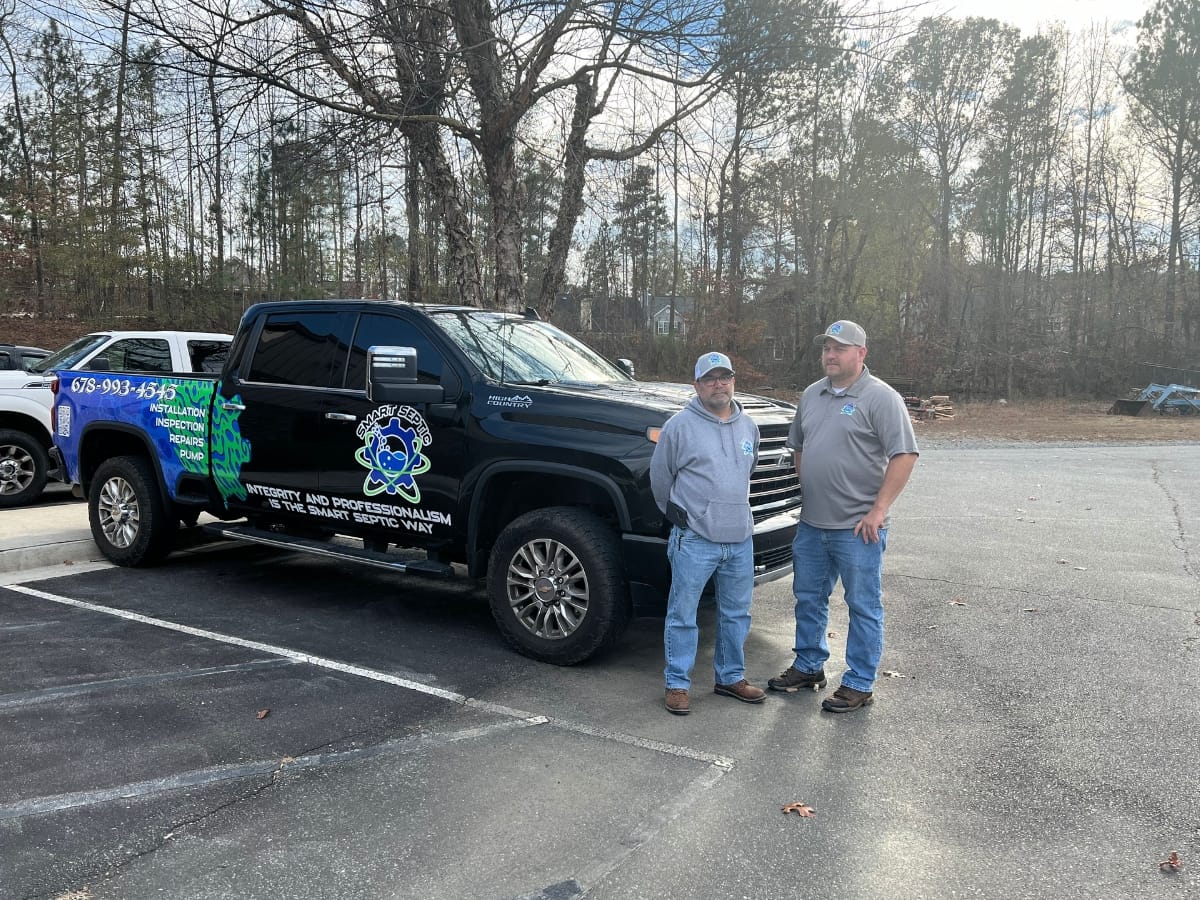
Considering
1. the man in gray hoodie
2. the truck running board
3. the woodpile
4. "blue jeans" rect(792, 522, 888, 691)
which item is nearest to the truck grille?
"blue jeans" rect(792, 522, 888, 691)

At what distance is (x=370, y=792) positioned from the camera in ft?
11.6

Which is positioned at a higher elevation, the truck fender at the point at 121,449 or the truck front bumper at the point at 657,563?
the truck fender at the point at 121,449

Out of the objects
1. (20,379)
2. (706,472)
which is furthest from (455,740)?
(20,379)

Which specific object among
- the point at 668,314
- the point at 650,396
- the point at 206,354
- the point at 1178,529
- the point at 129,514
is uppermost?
the point at 668,314

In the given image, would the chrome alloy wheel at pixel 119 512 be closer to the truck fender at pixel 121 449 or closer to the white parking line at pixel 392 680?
the truck fender at pixel 121 449

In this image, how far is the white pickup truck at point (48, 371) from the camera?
917 cm

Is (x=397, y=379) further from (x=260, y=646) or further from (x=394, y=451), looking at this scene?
(x=260, y=646)

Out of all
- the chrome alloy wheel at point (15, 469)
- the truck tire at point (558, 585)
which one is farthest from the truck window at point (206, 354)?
the truck tire at point (558, 585)

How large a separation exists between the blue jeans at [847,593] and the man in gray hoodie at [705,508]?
339mm

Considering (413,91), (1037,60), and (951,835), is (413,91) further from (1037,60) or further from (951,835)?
(1037,60)

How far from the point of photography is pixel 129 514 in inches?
282

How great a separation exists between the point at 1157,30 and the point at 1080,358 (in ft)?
38.6

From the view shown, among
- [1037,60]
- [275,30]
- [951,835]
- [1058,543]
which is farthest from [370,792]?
[1037,60]

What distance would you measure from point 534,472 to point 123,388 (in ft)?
12.9
